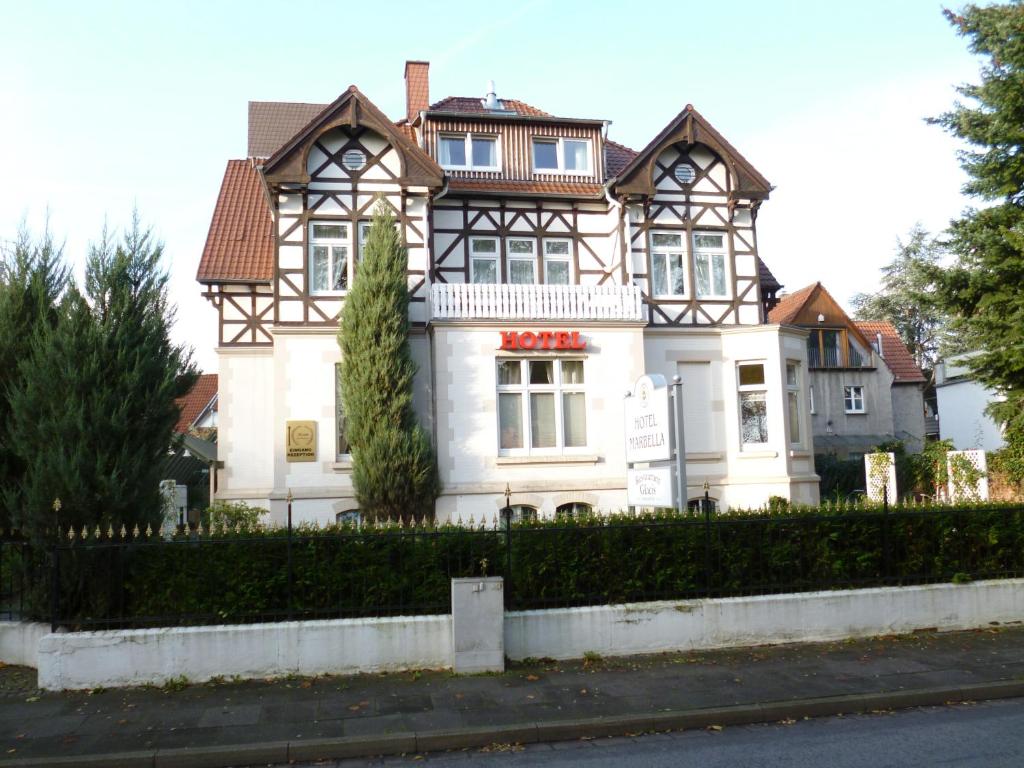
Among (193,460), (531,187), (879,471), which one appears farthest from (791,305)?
(193,460)

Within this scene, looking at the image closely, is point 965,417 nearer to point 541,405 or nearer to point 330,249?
point 541,405

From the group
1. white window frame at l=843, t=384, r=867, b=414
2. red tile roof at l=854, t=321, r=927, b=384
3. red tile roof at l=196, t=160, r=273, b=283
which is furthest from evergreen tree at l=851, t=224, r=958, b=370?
red tile roof at l=196, t=160, r=273, b=283

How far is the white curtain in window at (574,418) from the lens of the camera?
17469mm

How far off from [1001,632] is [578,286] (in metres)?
10.1

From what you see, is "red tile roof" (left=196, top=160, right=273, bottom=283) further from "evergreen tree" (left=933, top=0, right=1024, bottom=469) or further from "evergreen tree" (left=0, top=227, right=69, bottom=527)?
"evergreen tree" (left=933, top=0, right=1024, bottom=469)

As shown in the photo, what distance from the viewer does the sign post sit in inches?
415

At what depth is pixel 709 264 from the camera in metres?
19.5

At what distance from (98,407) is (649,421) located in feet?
23.0

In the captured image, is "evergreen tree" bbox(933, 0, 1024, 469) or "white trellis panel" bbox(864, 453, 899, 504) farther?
"white trellis panel" bbox(864, 453, 899, 504)

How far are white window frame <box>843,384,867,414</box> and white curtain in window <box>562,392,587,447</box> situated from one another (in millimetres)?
25257

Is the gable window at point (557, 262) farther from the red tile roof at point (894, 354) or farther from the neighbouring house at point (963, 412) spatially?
the red tile roof at point (894, 354)

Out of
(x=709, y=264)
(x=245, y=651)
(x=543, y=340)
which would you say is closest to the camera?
(x=245, y=651)

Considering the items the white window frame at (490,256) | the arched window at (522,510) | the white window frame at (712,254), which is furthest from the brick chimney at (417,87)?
the arched window at (522,510)

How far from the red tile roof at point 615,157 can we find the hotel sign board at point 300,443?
382 inches
